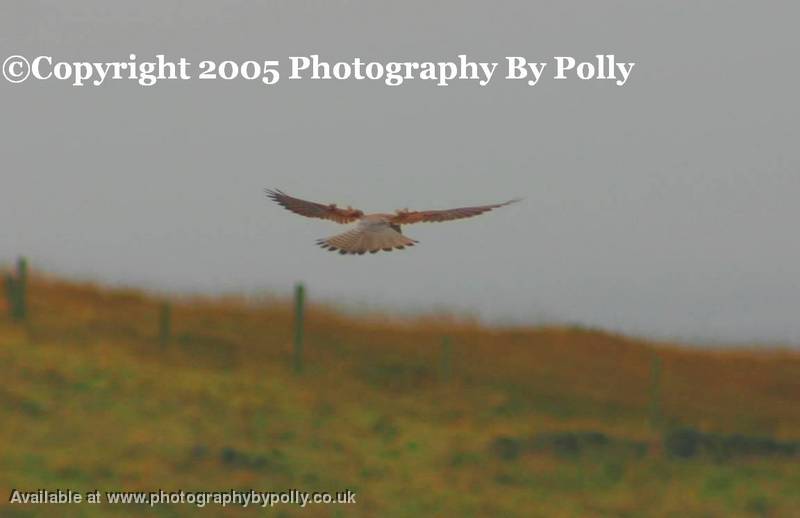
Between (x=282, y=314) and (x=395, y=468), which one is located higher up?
(x=282, y=314)

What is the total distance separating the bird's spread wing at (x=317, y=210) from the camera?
13719mm

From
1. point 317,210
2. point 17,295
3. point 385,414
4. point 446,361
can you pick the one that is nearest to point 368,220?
point 317,210

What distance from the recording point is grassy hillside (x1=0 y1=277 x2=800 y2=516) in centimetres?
1919

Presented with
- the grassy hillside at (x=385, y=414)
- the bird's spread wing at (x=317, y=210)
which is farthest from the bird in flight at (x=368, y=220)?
the grassy hillside at (x=385, y=414)

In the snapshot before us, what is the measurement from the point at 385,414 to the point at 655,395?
194 inches

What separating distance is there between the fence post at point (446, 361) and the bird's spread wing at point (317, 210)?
1196cm

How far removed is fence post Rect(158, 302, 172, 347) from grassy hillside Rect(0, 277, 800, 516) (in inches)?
5.3

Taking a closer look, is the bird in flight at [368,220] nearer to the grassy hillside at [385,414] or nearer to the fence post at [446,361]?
the grassy hillside at [385,414]

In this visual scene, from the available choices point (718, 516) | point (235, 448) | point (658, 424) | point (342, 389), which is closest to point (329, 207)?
point (235, 448)

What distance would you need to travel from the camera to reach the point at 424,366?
84.8 feet

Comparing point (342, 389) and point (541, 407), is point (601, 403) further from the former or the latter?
point (342, 389)

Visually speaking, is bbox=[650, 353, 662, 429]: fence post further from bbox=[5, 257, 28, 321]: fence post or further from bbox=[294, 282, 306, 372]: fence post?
bbox=[5, 257, 28, 321]: fence post

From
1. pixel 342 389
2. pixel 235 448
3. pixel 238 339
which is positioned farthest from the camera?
pixel 238 339

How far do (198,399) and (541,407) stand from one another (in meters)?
5.70
